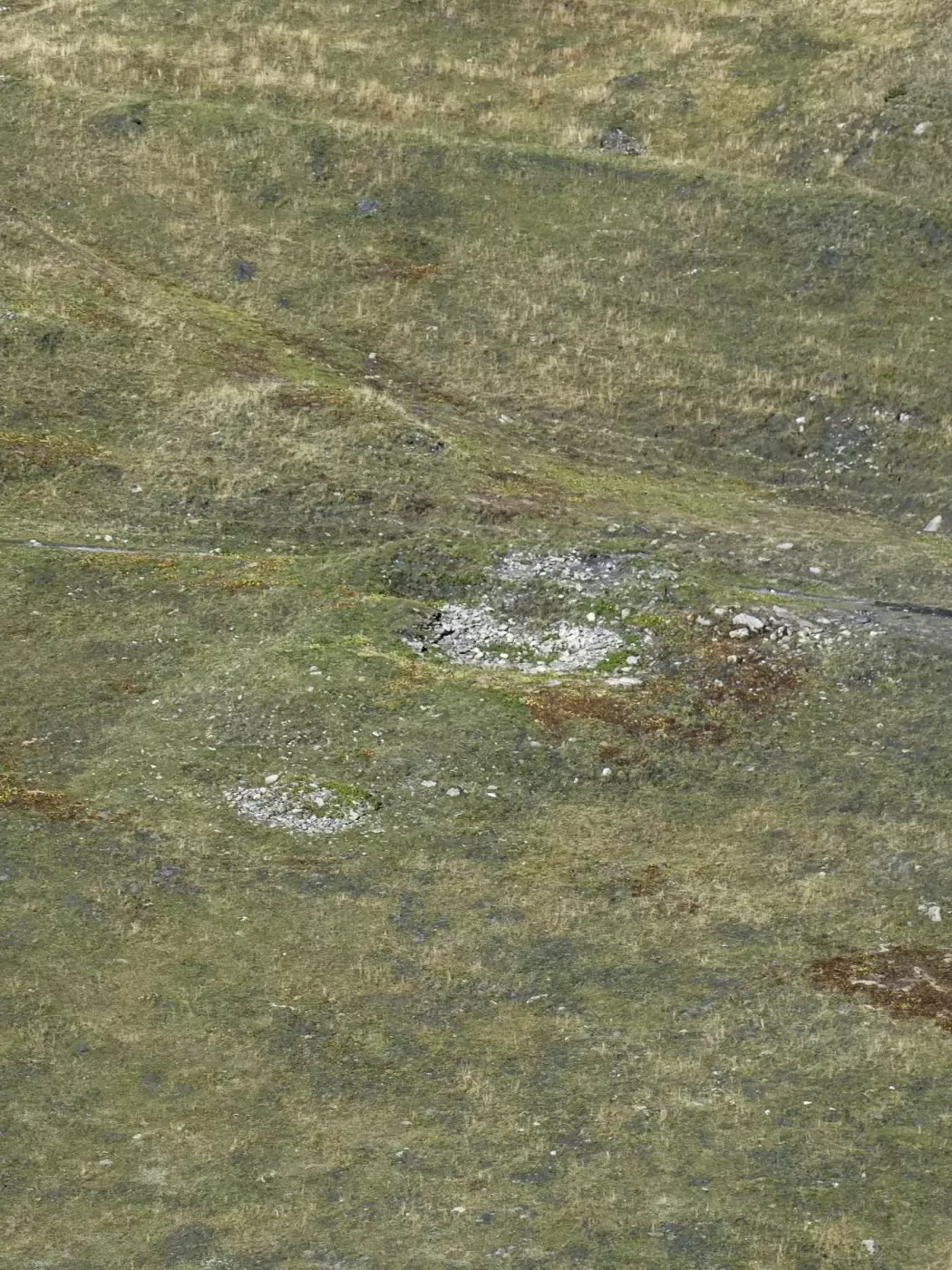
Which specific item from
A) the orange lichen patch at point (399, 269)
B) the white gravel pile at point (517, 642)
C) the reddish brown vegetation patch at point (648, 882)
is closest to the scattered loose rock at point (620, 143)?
the orange lichen patch at point (399, 269)

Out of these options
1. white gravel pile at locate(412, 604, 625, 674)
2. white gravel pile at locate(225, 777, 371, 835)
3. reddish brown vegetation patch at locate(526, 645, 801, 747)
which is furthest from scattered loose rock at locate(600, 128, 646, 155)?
white gravel pile at locate(225, 777, 371, 835)

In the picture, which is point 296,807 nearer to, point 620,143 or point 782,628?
point 782,628

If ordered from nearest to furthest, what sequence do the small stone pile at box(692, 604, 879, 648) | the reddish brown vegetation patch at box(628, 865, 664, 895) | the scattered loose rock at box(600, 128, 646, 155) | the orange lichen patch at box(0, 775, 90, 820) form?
1. the reddish brown vegetation patch at box(628, 865, 664, 895)
2. the orange lichen patch at box(0, 775, 90, 820)
3. the small stone pile at box(692, 604, 879, 648)
4. the scattered loose rock at box(600, 128, 646, 155)

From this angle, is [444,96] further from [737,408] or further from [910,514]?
[910,514]

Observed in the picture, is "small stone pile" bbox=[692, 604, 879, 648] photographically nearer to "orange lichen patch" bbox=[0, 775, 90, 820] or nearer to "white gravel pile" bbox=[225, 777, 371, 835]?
"white gravel pile" bbox=[225, 777, 371, 835]

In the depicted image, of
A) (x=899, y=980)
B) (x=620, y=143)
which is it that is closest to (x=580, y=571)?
(x=899, y=980)

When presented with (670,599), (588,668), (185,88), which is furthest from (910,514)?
(185,88)

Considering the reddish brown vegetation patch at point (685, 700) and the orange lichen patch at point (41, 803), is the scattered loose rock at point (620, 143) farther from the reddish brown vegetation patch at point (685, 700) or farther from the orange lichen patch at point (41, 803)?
the orange lichen patch at point (41, 803)
